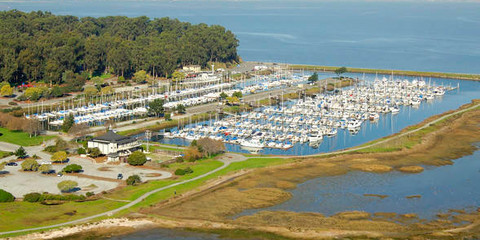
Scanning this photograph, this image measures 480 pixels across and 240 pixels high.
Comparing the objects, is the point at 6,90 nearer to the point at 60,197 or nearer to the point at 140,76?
the point at 140,76

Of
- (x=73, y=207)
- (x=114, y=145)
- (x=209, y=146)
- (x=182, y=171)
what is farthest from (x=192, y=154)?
(x=73, y=207)

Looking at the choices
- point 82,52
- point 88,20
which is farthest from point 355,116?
point 88,20

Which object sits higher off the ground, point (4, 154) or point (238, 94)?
point (238, 94)

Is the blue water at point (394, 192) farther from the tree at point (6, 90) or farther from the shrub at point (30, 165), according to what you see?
the tree at point (6, 90)

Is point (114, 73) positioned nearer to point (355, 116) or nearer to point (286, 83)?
point (286, 83)

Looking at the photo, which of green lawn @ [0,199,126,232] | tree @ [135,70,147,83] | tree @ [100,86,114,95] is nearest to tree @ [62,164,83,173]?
green lawn @ [0,199,126,232]

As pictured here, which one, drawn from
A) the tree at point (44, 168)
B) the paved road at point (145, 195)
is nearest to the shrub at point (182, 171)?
the paved road at point (145, 195)

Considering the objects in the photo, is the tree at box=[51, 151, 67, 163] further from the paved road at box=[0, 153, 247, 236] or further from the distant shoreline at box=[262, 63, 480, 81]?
the distant shoreline at box=[262, 63, 480, 81]
